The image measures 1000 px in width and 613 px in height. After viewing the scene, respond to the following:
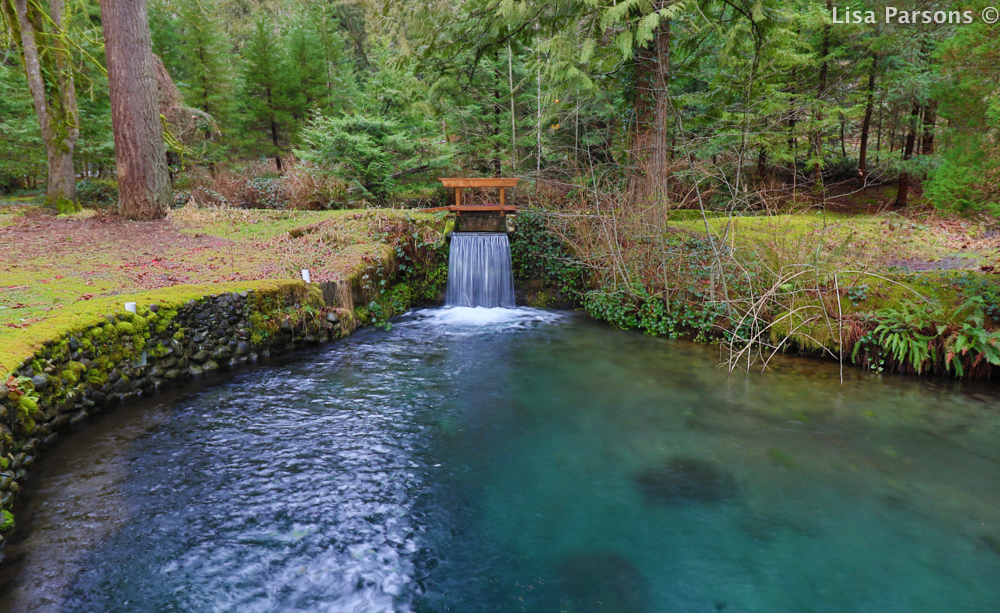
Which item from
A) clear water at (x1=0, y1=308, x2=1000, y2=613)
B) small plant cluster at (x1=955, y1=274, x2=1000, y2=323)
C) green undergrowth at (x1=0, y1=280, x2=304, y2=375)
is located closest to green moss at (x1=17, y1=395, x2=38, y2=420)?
green undergrowth at (x1=0, y1=280, x2=304, y2=375)

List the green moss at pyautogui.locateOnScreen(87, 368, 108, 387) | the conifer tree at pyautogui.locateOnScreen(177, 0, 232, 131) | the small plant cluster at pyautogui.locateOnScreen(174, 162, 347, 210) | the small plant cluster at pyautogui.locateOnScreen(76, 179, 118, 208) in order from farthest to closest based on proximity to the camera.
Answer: the conifer tree at pyautogui.locateOnScreen(177, 0, 232, 131), the small plant cluster at pyautogui.locateOnScreen(76, 179, 118, 208), the small plant cluster at pyautogui.locateOnScreen(174, 162, 347, 210), the green moss at pyautogui.locateOnScreen(87, 368, 108, 387)

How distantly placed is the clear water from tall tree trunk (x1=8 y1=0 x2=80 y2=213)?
11278mm

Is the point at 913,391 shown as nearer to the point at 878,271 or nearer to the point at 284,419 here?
the point at 878,271

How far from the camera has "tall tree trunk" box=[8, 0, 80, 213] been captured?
12594 millimetres

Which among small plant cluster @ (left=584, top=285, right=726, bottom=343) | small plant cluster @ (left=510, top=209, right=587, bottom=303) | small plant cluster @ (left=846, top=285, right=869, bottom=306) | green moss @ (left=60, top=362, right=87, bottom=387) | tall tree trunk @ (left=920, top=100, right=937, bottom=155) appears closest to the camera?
green moss @ (left=60, top=362, right=87, bottom=387)

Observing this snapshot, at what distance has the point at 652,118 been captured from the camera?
9742mm

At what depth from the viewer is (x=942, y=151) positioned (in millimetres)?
6844

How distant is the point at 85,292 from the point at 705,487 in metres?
7.90

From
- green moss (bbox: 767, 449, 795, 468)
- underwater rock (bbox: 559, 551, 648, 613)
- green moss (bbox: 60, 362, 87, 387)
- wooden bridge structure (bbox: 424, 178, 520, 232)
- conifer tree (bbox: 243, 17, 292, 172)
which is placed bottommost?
underwater rock (bbox: 559, 551, 648, 613)

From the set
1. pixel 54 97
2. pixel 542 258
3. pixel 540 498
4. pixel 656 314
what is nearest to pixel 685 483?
pixel 540 498

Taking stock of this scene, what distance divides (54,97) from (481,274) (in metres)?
12.0

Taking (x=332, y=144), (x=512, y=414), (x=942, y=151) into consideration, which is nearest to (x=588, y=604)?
(x=512, y=414)

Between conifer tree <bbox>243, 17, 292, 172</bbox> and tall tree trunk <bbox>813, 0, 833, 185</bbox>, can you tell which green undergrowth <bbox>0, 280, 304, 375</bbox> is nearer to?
tall tree trunk <bbox>813, 0, 833, 185</bbox>

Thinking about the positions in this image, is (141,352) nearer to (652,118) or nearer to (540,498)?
(540,498)
